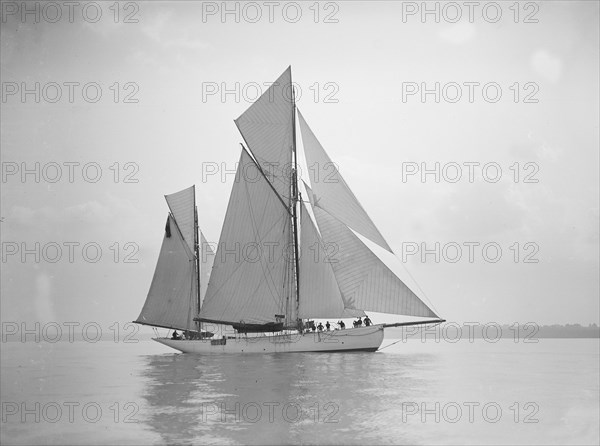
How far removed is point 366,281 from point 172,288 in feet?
72.0

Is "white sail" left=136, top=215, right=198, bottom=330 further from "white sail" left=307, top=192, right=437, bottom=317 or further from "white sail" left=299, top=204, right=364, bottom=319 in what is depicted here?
"white sail" left=307, top=192, right=437, bottom=317

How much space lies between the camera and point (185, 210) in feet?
197

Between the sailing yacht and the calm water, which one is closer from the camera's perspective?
the calm water

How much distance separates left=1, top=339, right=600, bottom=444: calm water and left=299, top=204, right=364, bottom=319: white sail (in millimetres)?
10103

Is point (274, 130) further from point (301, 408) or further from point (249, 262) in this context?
point (301, 408)

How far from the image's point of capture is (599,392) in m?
31.9

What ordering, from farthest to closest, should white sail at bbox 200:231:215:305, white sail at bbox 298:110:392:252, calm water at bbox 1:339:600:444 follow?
1. white sail at bbox 200:231:215:305
2. white sail at bbox 298:110:392:252
3. calm water at bbox 1:339:600:444

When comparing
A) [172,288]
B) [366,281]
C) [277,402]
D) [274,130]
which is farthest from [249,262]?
[277,402]

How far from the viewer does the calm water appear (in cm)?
1828

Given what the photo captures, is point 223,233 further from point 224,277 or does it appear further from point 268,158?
A: point 268,158

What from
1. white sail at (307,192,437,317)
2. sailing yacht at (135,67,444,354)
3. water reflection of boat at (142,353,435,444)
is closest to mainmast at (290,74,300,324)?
sailing yacht at (135,67,444,354)

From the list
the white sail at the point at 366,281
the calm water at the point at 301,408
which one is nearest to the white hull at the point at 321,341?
the white sail at the point at 366,281

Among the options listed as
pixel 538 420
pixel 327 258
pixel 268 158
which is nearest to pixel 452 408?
pixel 538 420

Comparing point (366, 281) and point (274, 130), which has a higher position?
point (274, 130)
